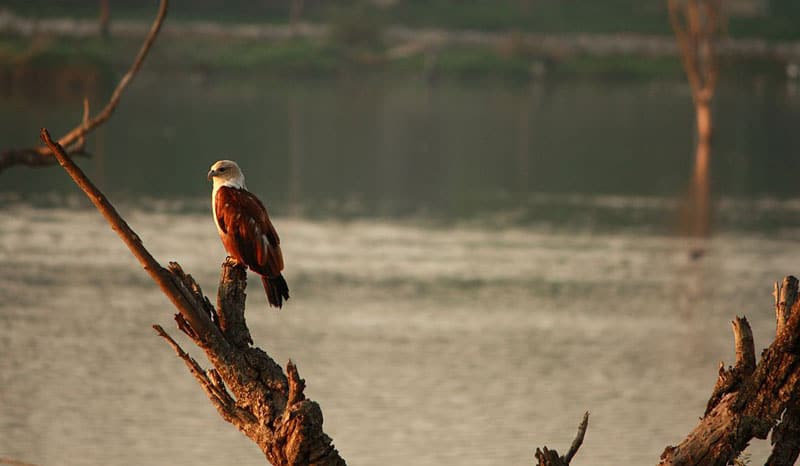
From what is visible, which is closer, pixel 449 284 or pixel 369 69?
pixel 449 284

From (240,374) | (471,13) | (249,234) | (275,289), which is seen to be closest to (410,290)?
(275,289)

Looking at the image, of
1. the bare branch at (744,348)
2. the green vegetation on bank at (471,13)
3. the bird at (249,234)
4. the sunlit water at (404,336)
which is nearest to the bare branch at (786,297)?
the bare branch at (744,348)

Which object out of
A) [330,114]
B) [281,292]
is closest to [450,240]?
[281,292]

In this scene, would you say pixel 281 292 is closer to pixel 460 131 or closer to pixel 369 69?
pixel 460 131

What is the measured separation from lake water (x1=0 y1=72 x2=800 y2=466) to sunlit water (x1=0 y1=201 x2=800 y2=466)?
0.05 meters

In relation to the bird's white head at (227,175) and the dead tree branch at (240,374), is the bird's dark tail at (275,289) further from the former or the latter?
the dead tree branch at (240,374)

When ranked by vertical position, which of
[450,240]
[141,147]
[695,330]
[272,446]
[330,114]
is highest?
[330,114]

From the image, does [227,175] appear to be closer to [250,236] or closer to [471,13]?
[250,236]

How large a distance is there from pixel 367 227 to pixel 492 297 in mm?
7937

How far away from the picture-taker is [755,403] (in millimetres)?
7613

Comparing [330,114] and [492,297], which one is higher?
[330,114]

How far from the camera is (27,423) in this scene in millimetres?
16969

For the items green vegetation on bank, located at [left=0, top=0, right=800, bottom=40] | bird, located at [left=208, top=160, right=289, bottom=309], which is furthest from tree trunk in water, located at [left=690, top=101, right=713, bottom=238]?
green vegetation on bank, located at [left=0, top=0, right=800, bottom=40]

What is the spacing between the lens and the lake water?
57.1 ft
